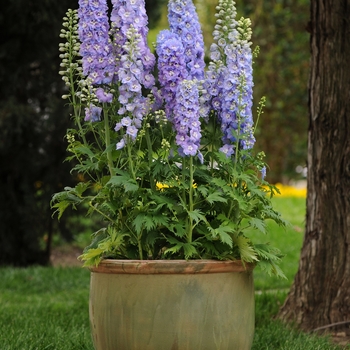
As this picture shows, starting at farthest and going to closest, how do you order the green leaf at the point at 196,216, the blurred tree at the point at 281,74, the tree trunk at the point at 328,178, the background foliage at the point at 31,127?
the blurred tree at the point at 281,74 → the background foliage at the point at 31,127 → the tree trunk at the point at 328,178 → the green leaf at the point at 196,216

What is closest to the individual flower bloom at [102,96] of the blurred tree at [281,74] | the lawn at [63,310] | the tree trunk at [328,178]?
the lawn at [63,310]

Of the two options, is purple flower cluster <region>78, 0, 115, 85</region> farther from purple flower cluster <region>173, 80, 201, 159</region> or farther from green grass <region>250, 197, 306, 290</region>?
green grass <region>250, 197, 306, 290</region>

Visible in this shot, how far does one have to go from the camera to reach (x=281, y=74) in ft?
38.8

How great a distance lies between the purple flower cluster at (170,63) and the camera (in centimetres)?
258

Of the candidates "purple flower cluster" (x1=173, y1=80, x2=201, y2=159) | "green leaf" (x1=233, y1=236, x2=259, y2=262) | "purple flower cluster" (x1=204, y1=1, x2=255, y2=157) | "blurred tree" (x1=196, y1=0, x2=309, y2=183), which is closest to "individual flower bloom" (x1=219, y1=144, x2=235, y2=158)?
"purple flower cluster" (x1=204, y1=1, x2=255, y2=157)

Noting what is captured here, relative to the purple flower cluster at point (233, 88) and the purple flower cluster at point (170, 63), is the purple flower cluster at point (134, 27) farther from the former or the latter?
the purple flower cluster at point (233, 88)

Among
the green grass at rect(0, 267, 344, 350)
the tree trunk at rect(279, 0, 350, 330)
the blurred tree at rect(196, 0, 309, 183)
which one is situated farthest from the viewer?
the blurred tree at rect(196, 0, 309, 183)

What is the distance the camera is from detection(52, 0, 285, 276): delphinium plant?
261 cm

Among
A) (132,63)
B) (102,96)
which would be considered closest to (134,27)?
(132,63)

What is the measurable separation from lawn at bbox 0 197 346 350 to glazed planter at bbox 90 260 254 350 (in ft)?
2.34

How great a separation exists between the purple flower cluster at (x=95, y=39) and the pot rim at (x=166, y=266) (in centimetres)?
74

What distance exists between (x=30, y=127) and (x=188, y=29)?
3925 millimetres

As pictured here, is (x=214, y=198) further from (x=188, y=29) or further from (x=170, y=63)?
(x=188, y=29)

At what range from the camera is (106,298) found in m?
2.65
